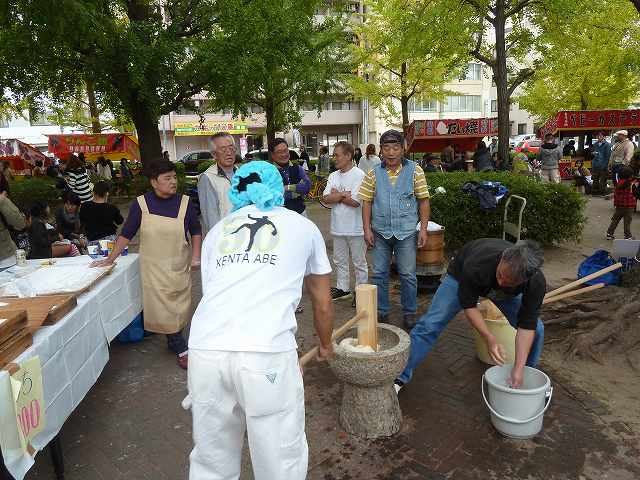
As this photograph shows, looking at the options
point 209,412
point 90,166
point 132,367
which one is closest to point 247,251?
point 209,412

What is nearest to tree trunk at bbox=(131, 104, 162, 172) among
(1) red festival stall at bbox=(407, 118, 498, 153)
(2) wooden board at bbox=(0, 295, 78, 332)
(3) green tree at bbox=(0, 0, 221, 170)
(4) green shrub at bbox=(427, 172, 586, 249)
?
(3) green tree at bbox=(0, 0, 221, 170)

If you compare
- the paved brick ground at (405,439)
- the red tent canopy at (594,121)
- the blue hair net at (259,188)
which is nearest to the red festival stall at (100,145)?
the red tent canopy at (594,121)

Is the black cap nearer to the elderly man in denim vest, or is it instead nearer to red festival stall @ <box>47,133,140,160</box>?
the elderly man in denim vest

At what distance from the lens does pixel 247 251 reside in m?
2.00

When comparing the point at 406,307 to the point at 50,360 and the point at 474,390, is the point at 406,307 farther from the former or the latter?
the point at 50,360

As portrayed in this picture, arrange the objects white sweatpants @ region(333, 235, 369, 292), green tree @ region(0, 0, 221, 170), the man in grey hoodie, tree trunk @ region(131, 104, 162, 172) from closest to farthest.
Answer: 1. white sweatpants @ region(333, 235, 369, 292)
2. green tree @ region(0, 0, 221, 170)
3. tree trunk @ region(131, 104, 162, 172)
4. the man in grey hoodie

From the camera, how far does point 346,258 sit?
5414 mm

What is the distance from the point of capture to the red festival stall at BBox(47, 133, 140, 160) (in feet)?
62.1

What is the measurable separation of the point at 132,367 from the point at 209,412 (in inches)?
105

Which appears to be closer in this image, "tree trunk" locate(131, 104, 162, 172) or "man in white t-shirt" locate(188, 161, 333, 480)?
"man in white t-shirt" locate(188, 161, 333, 480)

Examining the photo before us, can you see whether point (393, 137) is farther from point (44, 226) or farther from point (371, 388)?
point (44, 226)

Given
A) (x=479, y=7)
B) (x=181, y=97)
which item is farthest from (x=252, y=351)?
(x=479, y=7)

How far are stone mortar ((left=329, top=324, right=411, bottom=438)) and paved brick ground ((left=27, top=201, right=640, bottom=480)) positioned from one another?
10 centimetres

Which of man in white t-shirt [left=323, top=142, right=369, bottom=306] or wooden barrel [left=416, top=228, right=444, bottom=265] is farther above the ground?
man in white t-shirt [left=323, top=142, right=369, bottom=306]
